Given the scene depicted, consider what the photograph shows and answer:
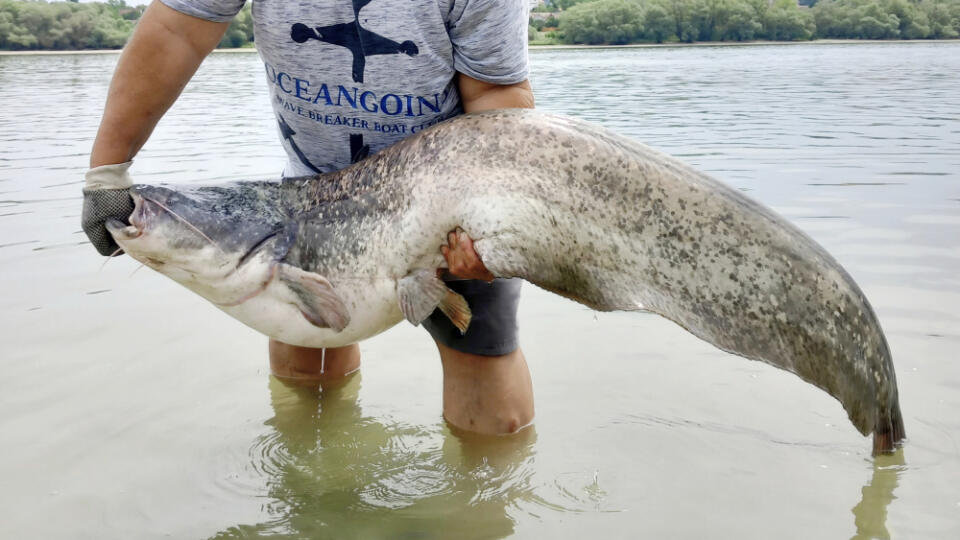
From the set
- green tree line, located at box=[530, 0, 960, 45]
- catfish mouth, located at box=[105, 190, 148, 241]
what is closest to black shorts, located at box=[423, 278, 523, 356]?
catfish mouth, located at box=[105, 190, 148, 241]

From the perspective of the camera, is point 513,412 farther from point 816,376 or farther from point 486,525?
point 816,376

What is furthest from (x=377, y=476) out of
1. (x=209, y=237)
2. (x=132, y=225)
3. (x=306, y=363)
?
(x=132, y=225)

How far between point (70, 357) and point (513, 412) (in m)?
2.16

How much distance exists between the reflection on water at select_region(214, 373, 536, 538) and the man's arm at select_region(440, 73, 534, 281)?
30.3 inches

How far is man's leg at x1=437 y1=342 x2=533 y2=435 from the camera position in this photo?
312 centimetres

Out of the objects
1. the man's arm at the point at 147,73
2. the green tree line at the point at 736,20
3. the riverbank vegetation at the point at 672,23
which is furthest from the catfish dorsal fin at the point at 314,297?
the green tree line at the point at 736,20

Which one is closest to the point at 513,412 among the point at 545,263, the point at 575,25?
the point at 545,263

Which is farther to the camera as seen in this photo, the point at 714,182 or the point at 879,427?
the point at 879,427

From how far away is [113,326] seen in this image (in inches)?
174

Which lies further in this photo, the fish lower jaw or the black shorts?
the black shorts

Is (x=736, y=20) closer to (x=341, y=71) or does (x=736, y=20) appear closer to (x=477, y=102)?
(x=477, y=102)

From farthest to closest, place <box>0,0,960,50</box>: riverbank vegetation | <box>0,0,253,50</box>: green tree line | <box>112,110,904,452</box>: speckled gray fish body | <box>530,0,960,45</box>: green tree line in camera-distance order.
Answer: <box>530,0,960,45</box>: green tree line, <box>0,0,960,50</box>: riverbank vegetation, <box>0,0,253,50</box>: green tree line, <box>112,110,904,452</box>: speckled gray fish body

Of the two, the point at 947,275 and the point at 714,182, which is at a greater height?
the point at 714,182

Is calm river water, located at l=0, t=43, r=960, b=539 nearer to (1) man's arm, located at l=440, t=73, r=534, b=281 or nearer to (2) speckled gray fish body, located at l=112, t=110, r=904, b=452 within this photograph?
(2) speckled gray fish body, located at l=112, t=110, r=904, b=452
